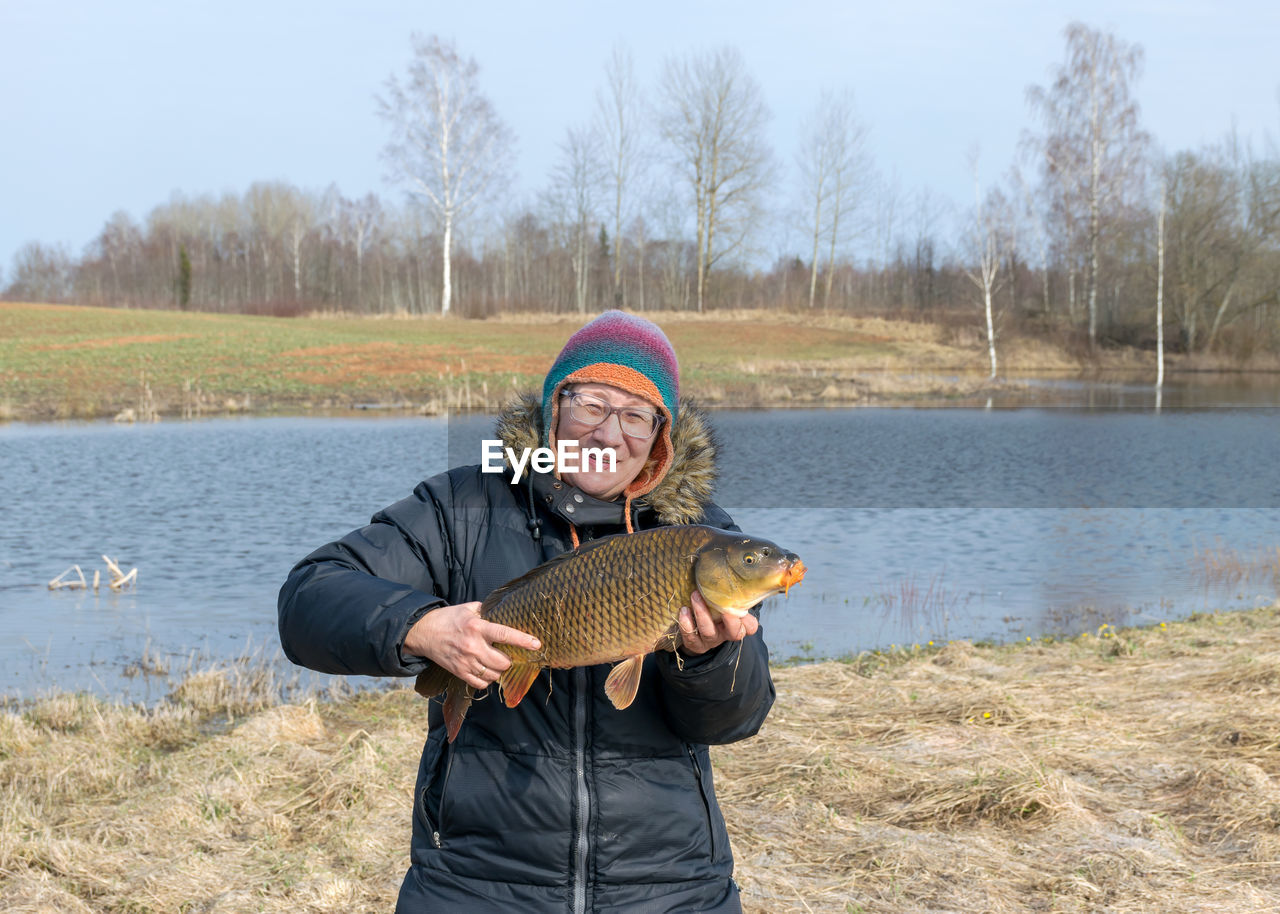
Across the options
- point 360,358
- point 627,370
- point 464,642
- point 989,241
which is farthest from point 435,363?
point 464,642

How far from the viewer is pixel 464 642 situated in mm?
1958

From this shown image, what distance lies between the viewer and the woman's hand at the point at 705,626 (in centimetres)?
200

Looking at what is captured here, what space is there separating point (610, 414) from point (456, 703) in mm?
744

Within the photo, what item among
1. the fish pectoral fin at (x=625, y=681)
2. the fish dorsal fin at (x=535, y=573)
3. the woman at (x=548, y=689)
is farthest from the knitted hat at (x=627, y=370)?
the fish pectoral fin at (x=625, y=681)

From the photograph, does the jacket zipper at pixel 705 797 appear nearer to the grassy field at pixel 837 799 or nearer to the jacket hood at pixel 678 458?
the jacket hood at pixel 678 458

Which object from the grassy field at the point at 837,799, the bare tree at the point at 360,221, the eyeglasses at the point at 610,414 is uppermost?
the bare tree at the point at 360,221

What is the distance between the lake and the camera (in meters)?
9.08

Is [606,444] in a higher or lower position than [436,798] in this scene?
higher

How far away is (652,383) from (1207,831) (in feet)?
Answer: 10.0

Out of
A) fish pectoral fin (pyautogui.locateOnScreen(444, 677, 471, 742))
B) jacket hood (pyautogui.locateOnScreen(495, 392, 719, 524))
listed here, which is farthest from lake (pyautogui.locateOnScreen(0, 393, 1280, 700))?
fish pectoral fin (pyautogui.locateOnScreen(444, 677, 471, 742))

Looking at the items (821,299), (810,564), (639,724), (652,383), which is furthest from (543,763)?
(821,299)

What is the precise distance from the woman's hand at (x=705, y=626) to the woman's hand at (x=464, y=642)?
282 millimetres

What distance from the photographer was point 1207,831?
4.09m

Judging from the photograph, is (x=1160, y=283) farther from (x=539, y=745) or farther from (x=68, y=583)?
(x=539, y=745)
